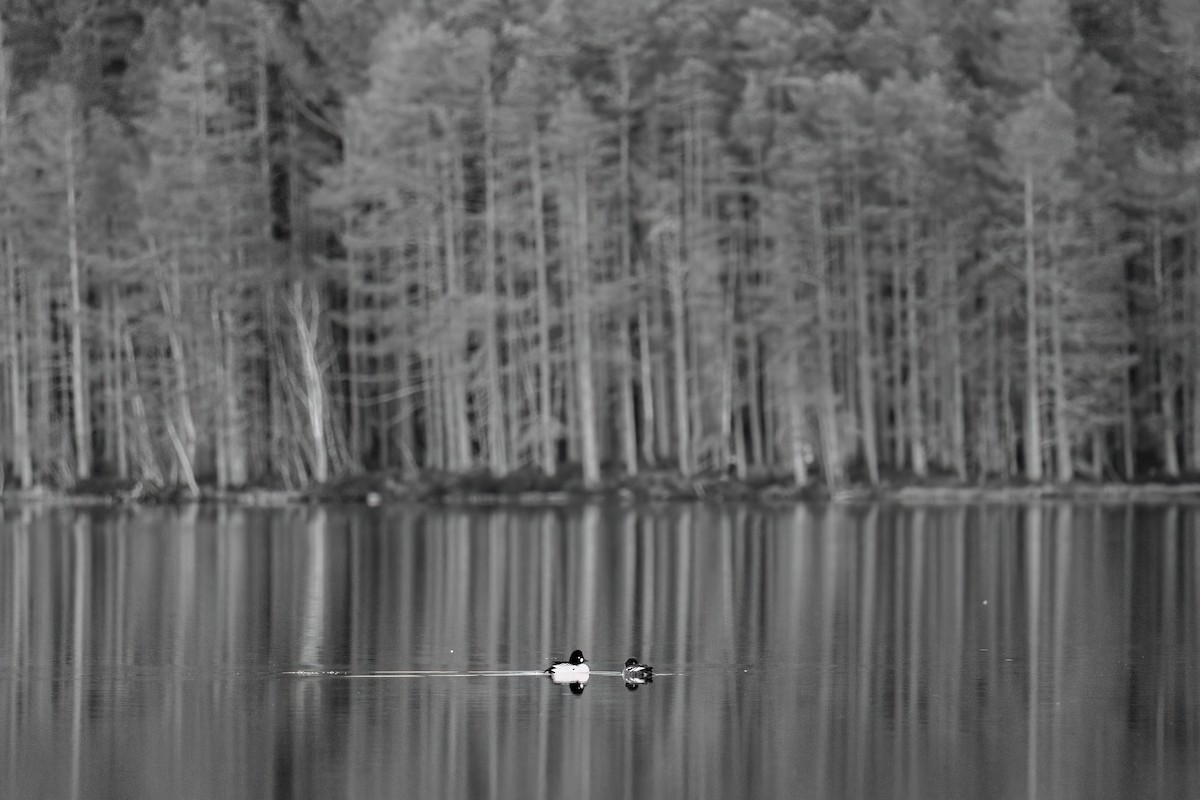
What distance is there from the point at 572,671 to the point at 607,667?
116cm

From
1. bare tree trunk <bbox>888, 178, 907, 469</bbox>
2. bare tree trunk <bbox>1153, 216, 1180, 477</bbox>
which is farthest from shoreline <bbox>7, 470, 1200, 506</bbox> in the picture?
bare tree trunk <bbox>888, 178, 907, 469</bbox>

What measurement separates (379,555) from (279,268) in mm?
20276

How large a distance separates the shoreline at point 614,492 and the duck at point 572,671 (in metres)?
28.2

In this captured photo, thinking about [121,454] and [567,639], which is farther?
[121,454]

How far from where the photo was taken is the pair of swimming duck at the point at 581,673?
18781 mm

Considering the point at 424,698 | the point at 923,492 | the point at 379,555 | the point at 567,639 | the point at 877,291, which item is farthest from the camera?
the point at 877,291

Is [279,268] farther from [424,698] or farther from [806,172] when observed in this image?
[424,698]

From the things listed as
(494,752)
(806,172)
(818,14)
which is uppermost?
(818,14)

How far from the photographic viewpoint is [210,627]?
75.6ft

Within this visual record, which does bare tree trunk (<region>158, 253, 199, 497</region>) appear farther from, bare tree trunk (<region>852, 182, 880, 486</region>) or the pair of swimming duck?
the pair of swimming duck

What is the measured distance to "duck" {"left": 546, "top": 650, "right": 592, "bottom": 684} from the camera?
18781mm

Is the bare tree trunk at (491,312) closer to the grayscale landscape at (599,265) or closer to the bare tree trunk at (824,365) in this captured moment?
the grayscale landscape at (599,265)

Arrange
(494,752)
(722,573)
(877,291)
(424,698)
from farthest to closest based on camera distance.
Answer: (877,291), (722,573), (424,698), (494,752)

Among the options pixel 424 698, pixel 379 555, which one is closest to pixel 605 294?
pixel 379 555
